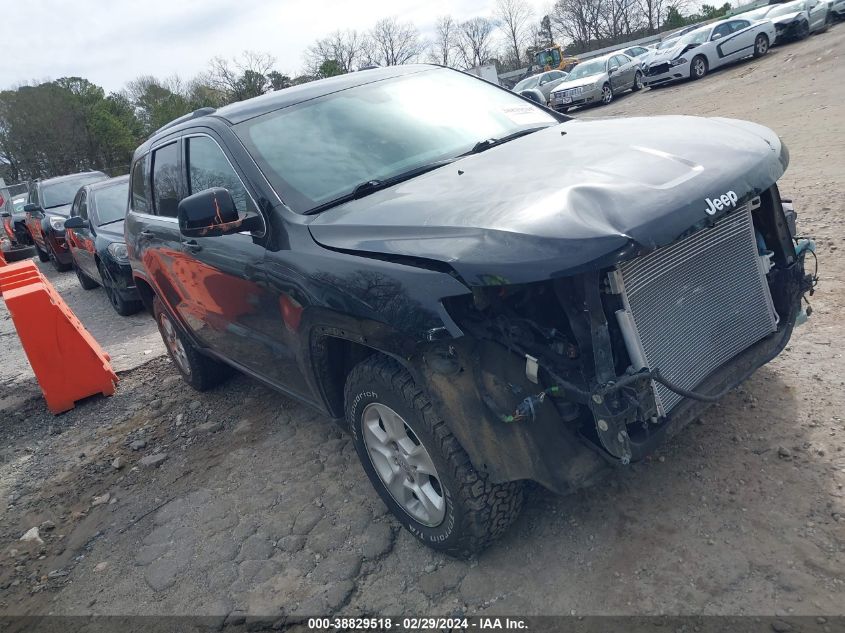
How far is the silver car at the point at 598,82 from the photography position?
2222 cm

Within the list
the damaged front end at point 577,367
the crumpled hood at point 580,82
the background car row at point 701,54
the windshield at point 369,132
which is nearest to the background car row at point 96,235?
the windshield at point 369,132

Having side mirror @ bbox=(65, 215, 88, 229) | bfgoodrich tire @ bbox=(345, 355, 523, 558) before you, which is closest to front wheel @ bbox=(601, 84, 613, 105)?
side mirror @ bbox=(65, 215, 88, 229)

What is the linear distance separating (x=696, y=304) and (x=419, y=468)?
4.25 ft

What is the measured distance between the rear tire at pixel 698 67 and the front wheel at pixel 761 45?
4.97 ft

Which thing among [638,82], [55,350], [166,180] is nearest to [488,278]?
[166,180]

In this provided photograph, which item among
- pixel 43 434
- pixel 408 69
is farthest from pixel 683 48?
pixel 43 434

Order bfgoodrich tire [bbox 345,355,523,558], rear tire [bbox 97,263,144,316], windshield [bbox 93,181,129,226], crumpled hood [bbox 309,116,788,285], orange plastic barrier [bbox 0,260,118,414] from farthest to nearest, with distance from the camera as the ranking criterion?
windshield [bbox 93,181,129,226], rear tire [bbox 97,263,144,316], orange plastic barrier [bbox 0,260,118,414], bfgoodrich tire [bbox 345,355,523,558], crumpled hood [bbox 309,116,788,285]

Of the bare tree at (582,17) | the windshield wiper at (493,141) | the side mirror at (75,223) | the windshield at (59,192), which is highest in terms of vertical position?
the bare tree at (582,17)

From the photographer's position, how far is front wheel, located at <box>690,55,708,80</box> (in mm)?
20625

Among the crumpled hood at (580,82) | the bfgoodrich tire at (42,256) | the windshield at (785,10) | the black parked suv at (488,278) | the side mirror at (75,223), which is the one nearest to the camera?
the black parked suv at (488,278)

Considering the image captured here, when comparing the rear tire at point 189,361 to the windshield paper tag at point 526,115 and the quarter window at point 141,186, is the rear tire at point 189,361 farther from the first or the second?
the windshield paper tag at point 526,115

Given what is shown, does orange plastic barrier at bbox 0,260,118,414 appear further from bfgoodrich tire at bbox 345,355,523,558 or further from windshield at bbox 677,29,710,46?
windshield at bbox 677,29,710,46

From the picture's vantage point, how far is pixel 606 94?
74.3ft

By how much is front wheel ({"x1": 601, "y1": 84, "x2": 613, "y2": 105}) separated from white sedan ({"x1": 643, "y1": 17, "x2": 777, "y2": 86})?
64.2 inches
